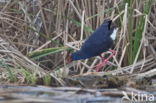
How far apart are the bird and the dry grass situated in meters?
0.10

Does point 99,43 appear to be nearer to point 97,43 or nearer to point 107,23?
point 97,43

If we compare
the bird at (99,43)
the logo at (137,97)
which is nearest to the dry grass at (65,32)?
the bird at (99,43)

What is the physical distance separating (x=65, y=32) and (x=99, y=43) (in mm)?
526

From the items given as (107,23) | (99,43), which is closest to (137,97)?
A: (107,23)

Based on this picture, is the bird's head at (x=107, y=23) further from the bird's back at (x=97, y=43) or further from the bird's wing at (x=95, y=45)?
the bird's wing at (x=95, y=45)

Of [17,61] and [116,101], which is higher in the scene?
[17,61]

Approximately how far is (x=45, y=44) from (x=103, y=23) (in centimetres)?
92

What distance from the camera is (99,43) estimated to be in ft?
15.0

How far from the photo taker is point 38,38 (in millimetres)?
5195

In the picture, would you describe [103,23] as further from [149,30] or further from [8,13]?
[8,13]

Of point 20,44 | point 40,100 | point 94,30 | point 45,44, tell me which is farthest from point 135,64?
point 40,100

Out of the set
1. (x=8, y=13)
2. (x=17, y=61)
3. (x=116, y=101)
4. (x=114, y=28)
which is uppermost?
(x=8, y=13)

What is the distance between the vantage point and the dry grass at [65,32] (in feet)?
14.2

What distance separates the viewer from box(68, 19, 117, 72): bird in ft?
14.4
